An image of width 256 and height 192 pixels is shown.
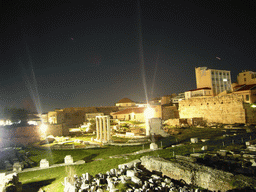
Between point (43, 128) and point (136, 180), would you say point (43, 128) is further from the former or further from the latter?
point (136, 180)

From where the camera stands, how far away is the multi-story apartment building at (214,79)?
44.2 metres

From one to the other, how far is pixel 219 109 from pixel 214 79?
19.1 meters

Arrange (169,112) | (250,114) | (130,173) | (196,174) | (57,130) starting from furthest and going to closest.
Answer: (169,112)
(57,130)
(250,114)
(130,173)
(196,174)

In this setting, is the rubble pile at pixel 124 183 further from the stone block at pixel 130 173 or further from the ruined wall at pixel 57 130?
the ruined wall at pixel 57 130

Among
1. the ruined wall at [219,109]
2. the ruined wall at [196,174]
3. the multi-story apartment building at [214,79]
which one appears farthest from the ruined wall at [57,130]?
the multi-story apartment building at [214,79]

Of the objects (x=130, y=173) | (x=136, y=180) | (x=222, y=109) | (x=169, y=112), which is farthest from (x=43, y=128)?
(x=222, y=109)

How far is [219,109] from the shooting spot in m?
27.9

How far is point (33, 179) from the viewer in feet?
35.1

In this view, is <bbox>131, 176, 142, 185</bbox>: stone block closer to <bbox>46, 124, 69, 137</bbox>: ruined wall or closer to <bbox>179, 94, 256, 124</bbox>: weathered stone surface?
<bbox>179, 94, 256, 124</bbox>: weathered stone surface

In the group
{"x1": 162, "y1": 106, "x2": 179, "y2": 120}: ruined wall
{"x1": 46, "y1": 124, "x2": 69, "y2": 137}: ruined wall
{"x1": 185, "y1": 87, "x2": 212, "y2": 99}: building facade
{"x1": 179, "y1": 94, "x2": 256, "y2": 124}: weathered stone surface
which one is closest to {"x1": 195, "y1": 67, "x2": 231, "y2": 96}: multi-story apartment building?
{"x1": 185, "y1": 87, "x2": 212, "y2": 99}: building facade

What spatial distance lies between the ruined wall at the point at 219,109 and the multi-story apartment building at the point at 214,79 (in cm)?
1450

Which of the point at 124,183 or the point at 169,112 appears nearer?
the point at 124,183

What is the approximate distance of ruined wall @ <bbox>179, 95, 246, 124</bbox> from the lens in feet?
83.4

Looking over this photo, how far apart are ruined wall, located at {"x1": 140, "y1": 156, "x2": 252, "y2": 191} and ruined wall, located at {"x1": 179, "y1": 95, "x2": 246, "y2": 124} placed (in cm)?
2106
